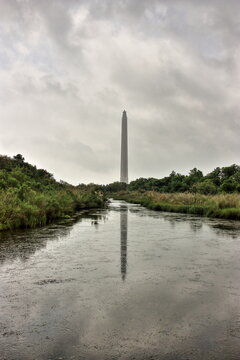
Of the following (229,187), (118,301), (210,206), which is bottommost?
(118,301)

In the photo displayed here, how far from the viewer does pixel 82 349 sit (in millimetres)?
4051

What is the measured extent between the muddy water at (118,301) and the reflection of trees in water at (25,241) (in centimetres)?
6

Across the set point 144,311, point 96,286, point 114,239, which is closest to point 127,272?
point 96,286

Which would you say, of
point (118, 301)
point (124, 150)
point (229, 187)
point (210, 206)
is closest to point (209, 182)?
point (229, 187)

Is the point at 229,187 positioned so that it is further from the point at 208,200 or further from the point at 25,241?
the point at 25,241

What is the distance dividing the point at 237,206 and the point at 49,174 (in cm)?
1961

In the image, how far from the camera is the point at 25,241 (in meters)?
11.4

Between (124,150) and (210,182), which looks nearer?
(210,182)

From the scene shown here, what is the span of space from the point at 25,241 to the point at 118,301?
650 cm

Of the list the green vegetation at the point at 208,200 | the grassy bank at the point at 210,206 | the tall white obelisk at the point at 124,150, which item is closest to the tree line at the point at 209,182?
the green vegetation at the point at 208,200

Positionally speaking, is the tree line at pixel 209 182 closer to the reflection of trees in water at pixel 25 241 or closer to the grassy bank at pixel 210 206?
the grassy bank at pixel 210 206

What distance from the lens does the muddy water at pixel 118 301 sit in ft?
13.6

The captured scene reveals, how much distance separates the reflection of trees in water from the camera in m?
9.36

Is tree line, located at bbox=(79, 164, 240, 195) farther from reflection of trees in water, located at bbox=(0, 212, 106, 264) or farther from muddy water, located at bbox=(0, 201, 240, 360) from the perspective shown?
muddy water, located at bbox=(0, 201, 240, 360)
